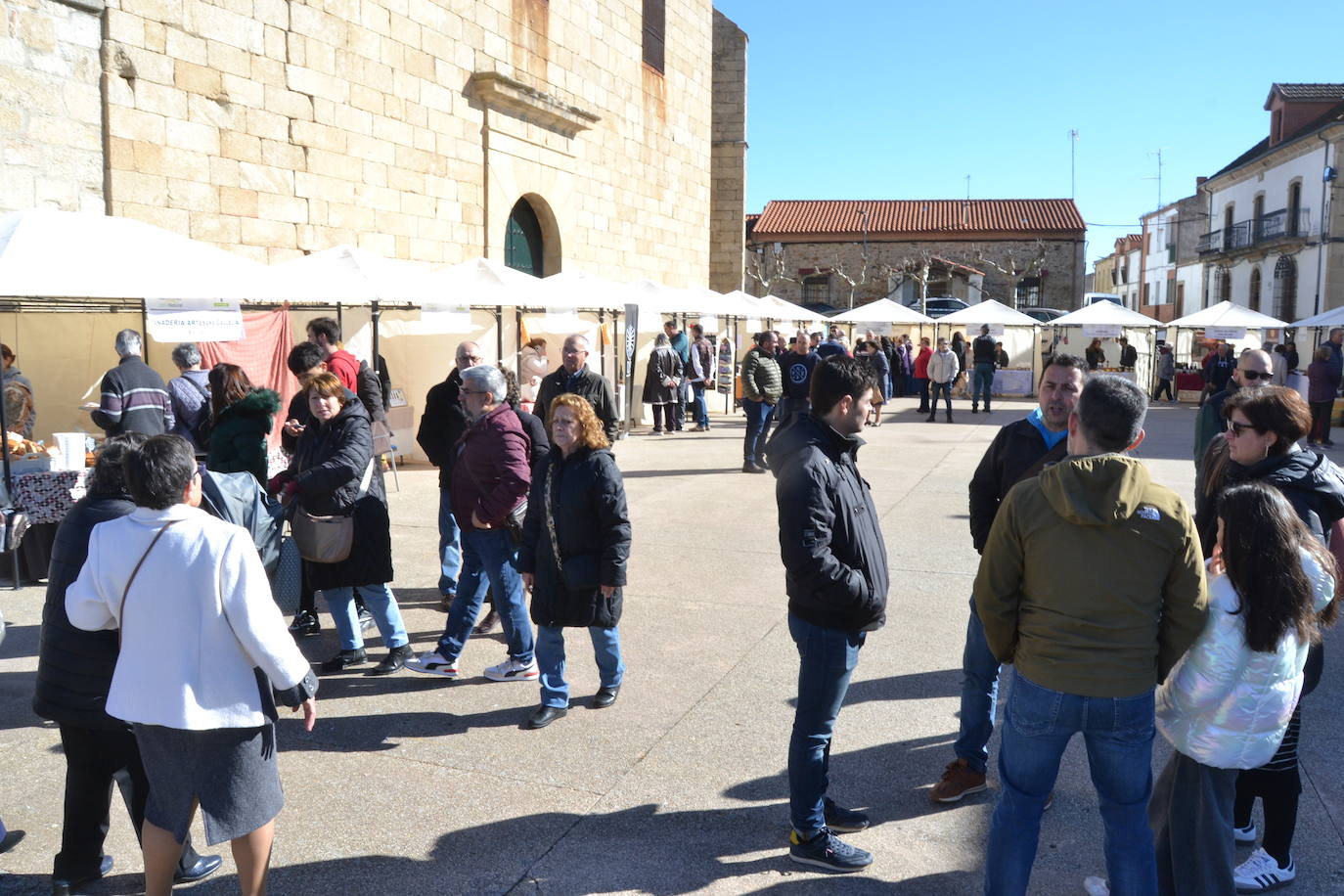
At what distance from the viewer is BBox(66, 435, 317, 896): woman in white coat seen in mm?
2674

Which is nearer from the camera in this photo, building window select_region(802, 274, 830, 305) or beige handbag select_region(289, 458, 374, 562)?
beige handbag select_region(289, 458, 374, 562)

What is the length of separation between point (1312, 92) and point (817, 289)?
62.7 ft

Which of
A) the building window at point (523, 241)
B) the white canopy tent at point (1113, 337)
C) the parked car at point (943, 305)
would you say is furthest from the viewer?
the parked car at point (943, 305)

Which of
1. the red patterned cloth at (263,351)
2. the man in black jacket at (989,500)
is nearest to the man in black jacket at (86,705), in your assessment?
the man in black jacket at (989,500)

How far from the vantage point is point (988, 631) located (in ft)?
9.06

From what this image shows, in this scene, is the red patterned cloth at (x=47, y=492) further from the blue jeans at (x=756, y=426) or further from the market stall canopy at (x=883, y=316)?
the market stall canopy at (x=883, y=316)

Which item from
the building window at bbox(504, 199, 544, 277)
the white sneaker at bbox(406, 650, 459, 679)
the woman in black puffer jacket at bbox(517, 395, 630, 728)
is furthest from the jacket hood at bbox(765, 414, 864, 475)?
the building window at bbox(504, 199, 544, 277)

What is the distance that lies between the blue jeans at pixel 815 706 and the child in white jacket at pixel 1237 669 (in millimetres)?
899

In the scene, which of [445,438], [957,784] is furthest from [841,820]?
[445,438]

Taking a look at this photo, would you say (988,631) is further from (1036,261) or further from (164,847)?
(1036,261)

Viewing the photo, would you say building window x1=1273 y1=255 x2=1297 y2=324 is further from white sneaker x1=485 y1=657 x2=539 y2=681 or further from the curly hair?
the curly hair

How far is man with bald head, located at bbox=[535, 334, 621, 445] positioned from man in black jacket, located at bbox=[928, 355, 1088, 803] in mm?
3231

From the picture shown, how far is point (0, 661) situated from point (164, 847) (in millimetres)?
3078

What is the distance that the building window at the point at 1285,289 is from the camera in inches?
1356
